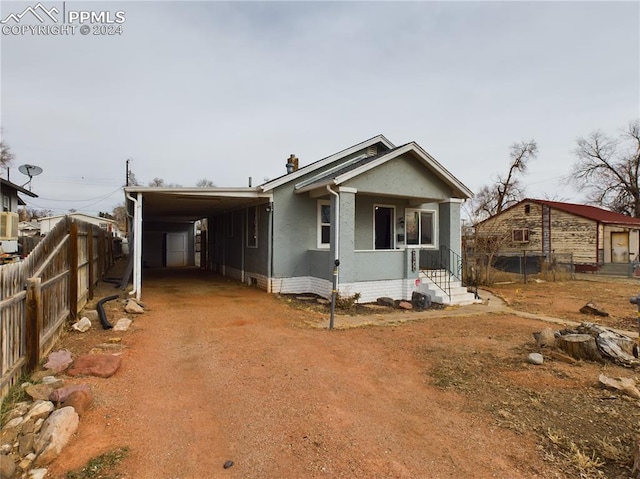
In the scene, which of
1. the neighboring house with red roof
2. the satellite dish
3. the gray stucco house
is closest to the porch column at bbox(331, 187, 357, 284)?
the gray stucco house

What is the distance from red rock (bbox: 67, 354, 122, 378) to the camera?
4.40 m

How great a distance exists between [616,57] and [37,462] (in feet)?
52.7

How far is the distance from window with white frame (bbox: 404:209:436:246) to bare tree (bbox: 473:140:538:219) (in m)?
22.3

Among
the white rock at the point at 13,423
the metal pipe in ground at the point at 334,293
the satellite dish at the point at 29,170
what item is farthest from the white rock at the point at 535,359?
the satellite dish at the point at 29,170

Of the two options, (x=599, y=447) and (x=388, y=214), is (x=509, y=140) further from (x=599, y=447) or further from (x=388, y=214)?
(x=599, y=447)

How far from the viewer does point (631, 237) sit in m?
24.8

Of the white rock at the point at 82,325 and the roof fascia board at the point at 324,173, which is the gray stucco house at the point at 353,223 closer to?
the roof fascia board at the point at 324,173

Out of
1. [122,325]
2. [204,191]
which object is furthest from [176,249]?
[122,325]

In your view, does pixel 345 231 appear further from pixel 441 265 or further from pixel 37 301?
pixel 37 301

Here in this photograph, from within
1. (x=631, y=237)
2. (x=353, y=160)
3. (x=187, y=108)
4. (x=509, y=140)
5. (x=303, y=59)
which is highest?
(x=509, y=140)

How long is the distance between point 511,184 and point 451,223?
90.4 feet

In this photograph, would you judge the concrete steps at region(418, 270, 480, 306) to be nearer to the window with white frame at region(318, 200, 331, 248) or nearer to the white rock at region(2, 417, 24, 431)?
the window with white frame at region(318, 200, 331, 248)

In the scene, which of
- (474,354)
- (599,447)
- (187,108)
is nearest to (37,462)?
(599,447)

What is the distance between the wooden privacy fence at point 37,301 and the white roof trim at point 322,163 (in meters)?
5.30
